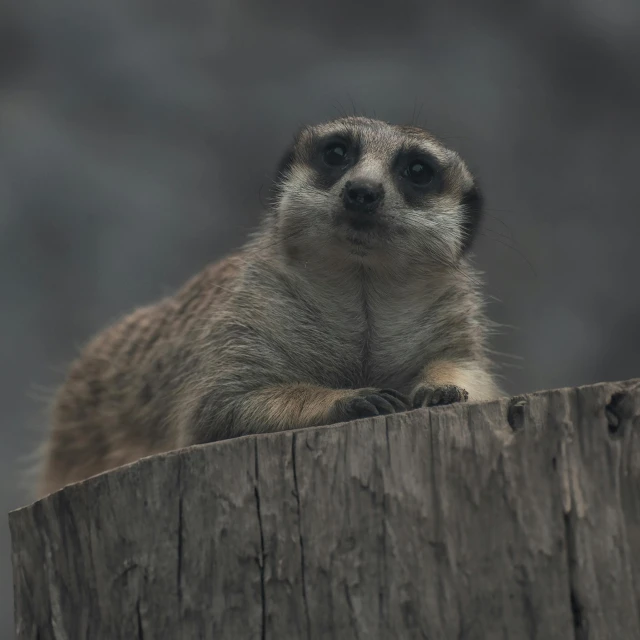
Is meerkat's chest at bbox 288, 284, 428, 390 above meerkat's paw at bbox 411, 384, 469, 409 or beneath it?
above

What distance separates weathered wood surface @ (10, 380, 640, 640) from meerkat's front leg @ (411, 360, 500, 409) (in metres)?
0.62

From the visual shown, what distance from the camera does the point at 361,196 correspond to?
352 centimetres

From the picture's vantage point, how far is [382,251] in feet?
11.9

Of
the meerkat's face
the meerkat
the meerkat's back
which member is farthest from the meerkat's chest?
the meerkat's back

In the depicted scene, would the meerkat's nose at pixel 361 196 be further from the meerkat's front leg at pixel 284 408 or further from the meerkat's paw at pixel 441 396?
the meerkat's paw at pixel 441 396

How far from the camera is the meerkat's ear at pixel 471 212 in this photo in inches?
156

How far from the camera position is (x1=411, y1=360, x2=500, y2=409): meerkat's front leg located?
288cm

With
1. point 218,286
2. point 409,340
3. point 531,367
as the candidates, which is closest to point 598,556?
point 409,340

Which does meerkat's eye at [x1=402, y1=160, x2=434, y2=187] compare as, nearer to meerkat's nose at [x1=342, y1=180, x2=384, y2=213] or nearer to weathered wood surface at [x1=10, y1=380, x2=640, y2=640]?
meerkat's nose at [x1=342, y1=180, x2=384, y2=213]

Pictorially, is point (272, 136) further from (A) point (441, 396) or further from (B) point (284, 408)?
(A) point (441, 396)

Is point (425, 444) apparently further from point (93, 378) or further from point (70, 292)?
point (70, 292)

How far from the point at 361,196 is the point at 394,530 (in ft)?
5.23

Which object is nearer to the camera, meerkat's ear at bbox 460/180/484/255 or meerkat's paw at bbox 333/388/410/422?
meerkat's paw at bbox 333/388/410/422

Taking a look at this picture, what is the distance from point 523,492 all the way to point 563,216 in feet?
20.2
